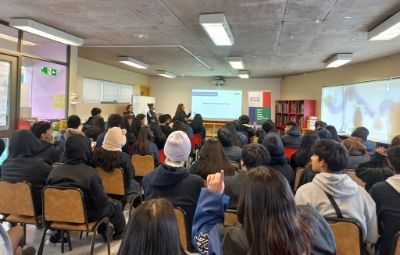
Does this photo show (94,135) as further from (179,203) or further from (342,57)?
(342,57)

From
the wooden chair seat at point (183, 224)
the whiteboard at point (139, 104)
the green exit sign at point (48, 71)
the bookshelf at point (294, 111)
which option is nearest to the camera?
the wooden chair seat at point (183, 224)

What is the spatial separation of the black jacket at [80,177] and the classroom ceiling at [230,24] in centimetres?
183

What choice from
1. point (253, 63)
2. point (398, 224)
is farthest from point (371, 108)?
point (398, 224)

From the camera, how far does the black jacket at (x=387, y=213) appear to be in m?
2.02

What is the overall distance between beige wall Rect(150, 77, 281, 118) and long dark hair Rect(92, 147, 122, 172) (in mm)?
9186

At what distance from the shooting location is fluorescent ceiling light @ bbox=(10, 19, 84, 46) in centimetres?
439

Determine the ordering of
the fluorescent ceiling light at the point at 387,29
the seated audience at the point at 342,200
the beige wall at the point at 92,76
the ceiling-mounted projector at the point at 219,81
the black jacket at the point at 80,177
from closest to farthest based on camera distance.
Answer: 1. the seated audience at the point at 342,200
2. the black jacket at the point at 80,177
3. the fluorescent ceiling light at the point at 387,29
4. the beige wall at the point at 92,76
5. the ceiling-mounted projector at the point at 219,81

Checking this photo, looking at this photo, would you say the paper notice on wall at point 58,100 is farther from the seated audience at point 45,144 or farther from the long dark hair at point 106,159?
the long dark hair at point 106,159

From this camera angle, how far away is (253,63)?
324 inches

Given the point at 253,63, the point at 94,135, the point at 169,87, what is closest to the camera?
the point at 94,135

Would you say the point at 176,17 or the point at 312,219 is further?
the point at 176,17

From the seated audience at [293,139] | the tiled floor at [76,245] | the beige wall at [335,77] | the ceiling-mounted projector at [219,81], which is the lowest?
the tiled floor at [76,245]

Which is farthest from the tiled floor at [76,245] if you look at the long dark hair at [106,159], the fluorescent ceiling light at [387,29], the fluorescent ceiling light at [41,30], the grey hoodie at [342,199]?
the fluorescent ceiling light at [387,29]

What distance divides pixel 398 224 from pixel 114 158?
2.49 metres
